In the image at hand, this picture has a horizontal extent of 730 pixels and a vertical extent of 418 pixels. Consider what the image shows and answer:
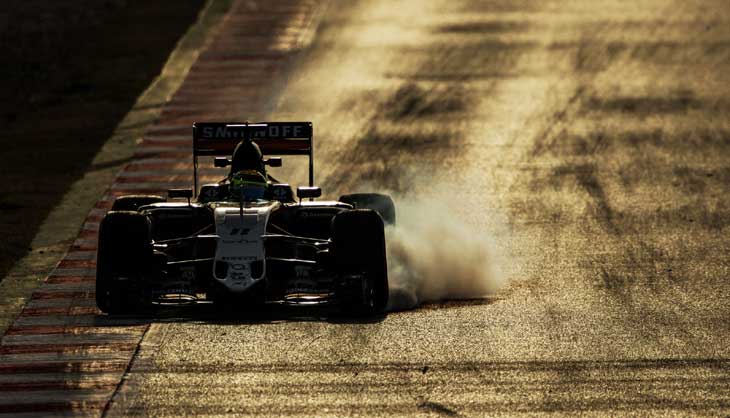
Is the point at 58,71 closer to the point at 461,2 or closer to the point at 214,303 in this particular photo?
the point at 461,2

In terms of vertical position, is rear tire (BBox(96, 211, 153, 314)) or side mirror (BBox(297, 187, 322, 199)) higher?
side mirror (BBox(297, 187, 322, 199))

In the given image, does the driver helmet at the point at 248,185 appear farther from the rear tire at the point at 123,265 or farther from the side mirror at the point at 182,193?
the rear tire at the point at 123,265

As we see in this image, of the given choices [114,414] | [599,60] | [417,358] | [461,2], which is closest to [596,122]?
[599,60]

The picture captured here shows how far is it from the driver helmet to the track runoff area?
87.9 inches

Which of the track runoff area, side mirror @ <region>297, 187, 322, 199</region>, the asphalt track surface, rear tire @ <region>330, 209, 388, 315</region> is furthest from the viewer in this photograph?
side mirror @ <region>297, 187, 322, 199</region>

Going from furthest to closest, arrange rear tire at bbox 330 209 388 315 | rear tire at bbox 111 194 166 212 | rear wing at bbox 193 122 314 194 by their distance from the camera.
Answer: rear wing at bbox 193 122 314 194, rear tire at bbox 111 194 166 212, rear tire at bbox 330 209 388 315

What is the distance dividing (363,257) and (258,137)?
4.00 meters

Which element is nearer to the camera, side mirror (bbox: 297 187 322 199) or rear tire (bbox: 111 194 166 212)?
side mirror (bbox: 297 187 322 199)

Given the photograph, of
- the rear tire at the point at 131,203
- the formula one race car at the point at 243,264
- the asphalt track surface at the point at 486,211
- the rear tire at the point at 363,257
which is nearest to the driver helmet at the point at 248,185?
the formula one race car at the point at 243,264

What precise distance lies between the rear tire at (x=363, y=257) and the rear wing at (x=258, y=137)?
3250 millimetres

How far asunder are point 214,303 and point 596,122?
49.0 ft

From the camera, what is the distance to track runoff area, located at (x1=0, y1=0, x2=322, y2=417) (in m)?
16.2

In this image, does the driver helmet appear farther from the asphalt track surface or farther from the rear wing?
the asphalt track surface

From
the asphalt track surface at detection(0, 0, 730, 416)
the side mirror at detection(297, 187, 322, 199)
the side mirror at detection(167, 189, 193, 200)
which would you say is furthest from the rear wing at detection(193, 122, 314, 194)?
the asphalt track surface at detection(0, 0, 730, 416)
